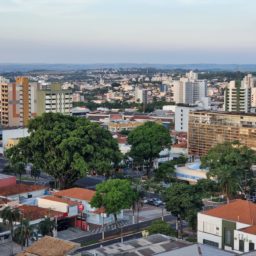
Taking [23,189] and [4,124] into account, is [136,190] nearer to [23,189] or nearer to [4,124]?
[23,189]

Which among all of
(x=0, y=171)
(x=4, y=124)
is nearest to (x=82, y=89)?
(x=4, y=124)

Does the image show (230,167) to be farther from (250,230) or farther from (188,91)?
(188,91)

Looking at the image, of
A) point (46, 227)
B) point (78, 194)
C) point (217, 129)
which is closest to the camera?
point (46, 227)

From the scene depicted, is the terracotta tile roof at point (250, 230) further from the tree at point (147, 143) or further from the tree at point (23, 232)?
the tree at point (147, 143)

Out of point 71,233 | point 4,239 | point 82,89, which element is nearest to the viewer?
point 4,239

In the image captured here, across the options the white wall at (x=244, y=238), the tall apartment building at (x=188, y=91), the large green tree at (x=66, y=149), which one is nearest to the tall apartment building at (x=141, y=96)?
the tall apartment building at (x=188, y=91)

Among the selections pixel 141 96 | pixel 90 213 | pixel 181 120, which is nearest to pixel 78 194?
pixel 90 213
